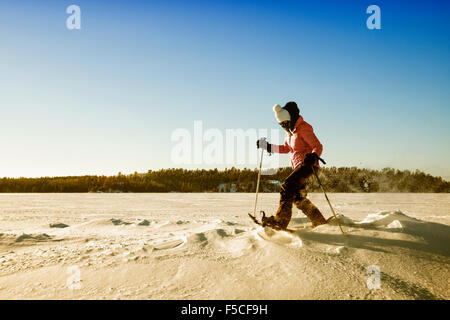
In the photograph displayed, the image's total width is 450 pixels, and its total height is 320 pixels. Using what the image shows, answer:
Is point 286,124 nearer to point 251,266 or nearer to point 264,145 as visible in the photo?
point 264,145

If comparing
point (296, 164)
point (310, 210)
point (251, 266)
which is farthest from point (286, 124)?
point (251, 266)

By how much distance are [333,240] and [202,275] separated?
1.35m

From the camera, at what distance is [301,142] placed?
10.4 ft

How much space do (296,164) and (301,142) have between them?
279 millimetres

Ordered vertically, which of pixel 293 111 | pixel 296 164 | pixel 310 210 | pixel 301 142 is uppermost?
pixel 293 111

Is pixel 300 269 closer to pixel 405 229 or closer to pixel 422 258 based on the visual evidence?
pixel 422 258

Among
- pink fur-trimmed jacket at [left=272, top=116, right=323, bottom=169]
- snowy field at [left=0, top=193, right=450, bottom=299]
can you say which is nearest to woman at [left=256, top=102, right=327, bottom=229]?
pink fur-trimmed jacket at [left=272, top=116, right=323, bottom=169]

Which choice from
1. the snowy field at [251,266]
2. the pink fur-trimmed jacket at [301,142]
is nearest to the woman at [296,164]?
the pink fur-trimmed jacket at [301,142]

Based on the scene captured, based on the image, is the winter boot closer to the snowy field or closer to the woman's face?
the snowy field

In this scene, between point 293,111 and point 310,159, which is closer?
point 310,159

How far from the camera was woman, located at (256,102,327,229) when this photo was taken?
3.04 metres

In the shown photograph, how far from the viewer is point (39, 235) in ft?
11.5
